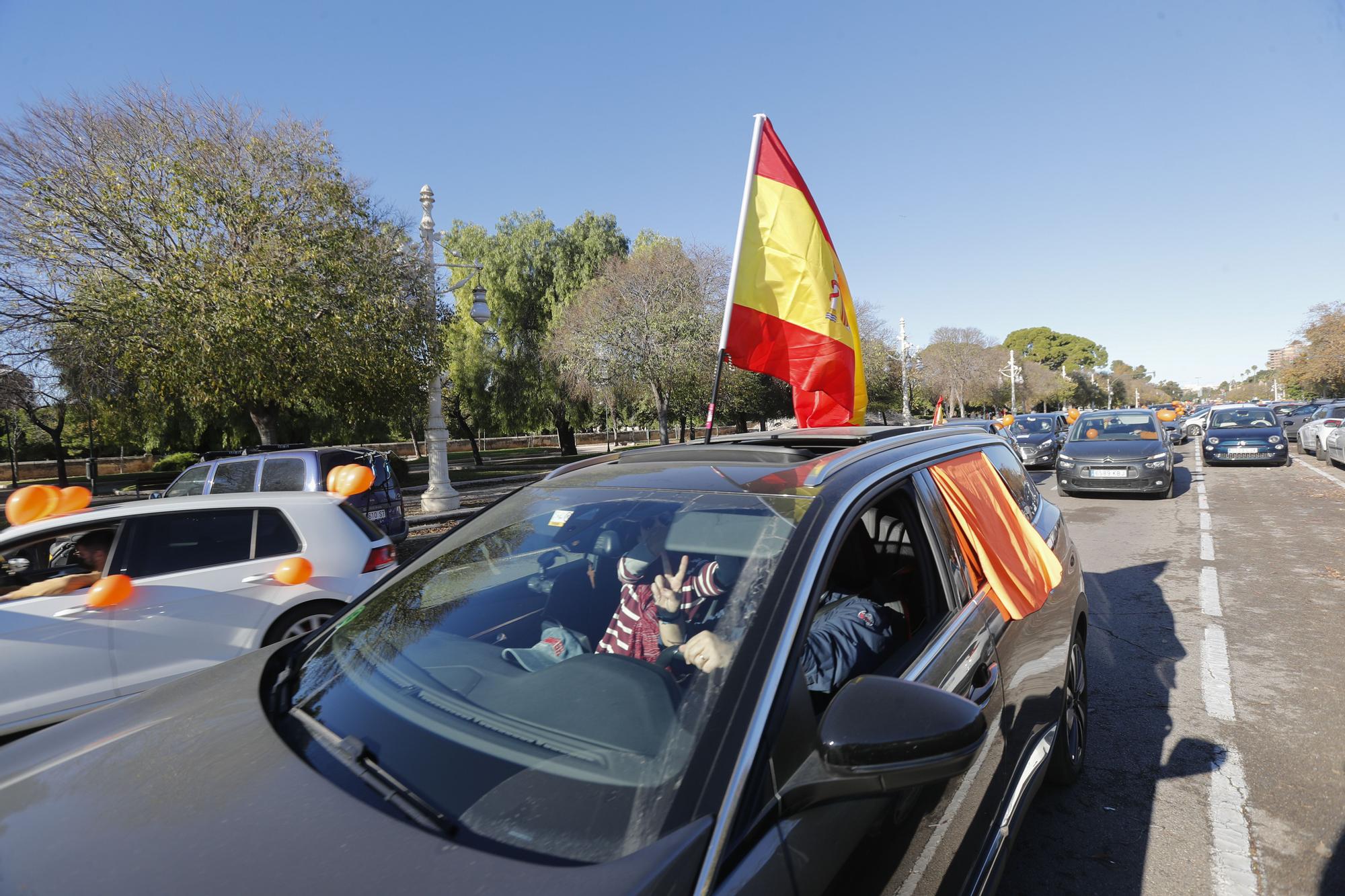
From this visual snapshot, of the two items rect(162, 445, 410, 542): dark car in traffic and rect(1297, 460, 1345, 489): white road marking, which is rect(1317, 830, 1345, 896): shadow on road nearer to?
rect(162, 445, 410, 542): dark car in traffic

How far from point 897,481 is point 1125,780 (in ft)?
7.77

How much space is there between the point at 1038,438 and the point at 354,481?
59.6 ft

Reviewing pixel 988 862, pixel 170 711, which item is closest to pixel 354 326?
pixel 170 711

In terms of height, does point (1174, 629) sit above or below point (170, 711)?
below

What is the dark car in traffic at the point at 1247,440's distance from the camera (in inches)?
728

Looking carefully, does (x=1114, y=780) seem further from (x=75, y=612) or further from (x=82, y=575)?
(x=82, y=575)

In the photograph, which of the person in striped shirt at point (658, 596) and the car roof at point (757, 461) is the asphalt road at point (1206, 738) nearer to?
the car roof at point (757, 461)

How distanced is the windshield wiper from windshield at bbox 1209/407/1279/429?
23426mm

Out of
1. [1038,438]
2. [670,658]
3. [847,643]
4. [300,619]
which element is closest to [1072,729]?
[847,643]

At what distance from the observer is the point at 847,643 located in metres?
2.17

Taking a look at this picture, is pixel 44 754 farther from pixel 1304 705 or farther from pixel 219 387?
pixel 219 387

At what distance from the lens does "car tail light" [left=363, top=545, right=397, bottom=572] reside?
224 inches

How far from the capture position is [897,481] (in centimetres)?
238

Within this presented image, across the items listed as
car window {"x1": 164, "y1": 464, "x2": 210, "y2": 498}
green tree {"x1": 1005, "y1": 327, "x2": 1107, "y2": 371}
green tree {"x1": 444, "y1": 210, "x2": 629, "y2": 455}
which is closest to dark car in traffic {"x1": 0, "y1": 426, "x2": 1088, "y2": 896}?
car window {"x1": 164, "y1": 464, "x2": 210, "y2": 498}
